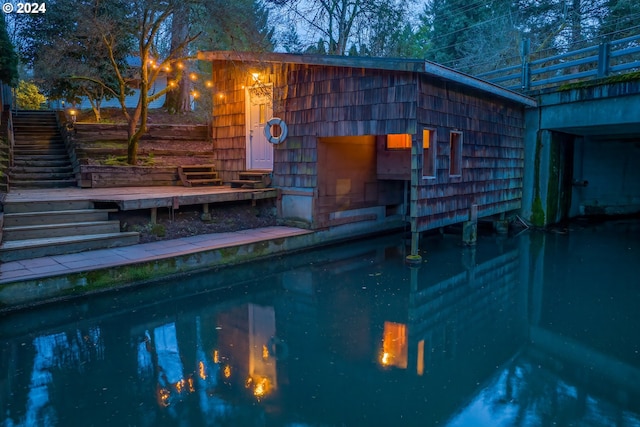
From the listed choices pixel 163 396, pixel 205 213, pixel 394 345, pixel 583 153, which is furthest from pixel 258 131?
pixel 583 153

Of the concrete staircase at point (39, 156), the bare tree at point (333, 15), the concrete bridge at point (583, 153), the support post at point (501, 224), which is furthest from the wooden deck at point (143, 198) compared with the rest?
the bare tree at point (333, 15)

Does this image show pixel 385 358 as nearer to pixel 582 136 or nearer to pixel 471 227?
pixel 471 227

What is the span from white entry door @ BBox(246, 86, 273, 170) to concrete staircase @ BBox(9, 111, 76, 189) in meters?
3.78

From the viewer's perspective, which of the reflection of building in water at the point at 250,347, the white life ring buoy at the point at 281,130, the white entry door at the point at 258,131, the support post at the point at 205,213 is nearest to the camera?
the reflection of building in water at the point at 250,347

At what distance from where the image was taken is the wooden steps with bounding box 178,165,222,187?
10.0 metres

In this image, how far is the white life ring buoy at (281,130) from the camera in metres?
8.88

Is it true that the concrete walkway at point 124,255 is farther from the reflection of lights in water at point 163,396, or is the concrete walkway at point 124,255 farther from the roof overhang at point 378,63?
the roof overhang at point 378,63

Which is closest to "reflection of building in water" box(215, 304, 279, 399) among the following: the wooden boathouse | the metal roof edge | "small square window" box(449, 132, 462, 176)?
the wooden boathouse

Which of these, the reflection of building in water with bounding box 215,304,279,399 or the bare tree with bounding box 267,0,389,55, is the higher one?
the bare tree with bounding box 267,0,389,55

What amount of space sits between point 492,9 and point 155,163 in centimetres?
1762

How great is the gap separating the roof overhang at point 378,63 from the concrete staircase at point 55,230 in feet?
13.6

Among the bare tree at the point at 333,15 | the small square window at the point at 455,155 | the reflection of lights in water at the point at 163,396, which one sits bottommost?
the reflection of lights in water at the point at 163,396

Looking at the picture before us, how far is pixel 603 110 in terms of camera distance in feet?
30.1

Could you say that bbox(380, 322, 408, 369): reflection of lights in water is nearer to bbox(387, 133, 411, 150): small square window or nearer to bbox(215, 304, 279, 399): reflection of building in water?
bbox(215, 304, 279, 399): reflection of building in water
